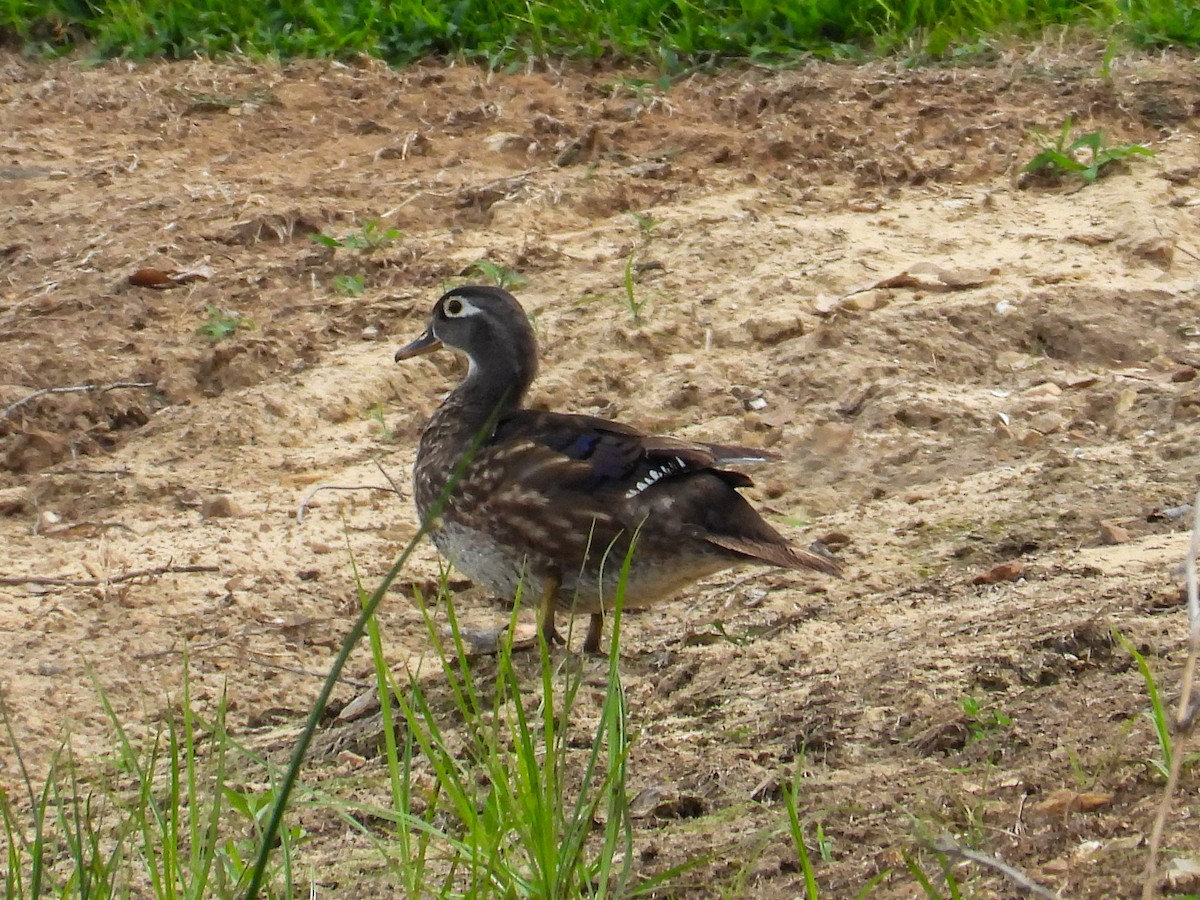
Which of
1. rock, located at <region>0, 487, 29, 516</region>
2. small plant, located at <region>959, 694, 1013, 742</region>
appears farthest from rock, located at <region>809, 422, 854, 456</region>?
rock, located at <region>0, 487, 29, 516</region>

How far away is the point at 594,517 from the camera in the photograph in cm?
449

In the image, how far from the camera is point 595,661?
4.55 metres

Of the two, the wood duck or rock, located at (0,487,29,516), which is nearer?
the wood duck

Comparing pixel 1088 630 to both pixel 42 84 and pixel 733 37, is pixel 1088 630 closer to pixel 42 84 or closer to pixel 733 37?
pixel 733 37

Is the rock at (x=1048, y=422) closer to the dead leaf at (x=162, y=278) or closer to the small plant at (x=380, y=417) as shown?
the small plant at (x=380, y=417)

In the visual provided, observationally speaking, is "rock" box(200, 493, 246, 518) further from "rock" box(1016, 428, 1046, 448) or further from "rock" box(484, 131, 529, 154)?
"rock" box(484, 131, 529, 154)

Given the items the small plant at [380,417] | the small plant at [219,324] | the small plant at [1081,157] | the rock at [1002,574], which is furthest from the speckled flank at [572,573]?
the small plant at [1081,157]

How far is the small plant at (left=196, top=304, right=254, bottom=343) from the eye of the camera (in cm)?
629

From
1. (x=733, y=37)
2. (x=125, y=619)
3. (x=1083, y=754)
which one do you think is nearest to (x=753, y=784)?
(x=1083, y=754)

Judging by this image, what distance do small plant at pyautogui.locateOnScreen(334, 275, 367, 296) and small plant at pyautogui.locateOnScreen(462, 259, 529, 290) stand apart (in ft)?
1.28

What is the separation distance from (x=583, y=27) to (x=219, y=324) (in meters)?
2.88

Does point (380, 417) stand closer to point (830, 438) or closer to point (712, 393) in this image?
point (712, 393)

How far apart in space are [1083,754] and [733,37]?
18.4 feet

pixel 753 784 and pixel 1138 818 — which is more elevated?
pixel 1138 818
